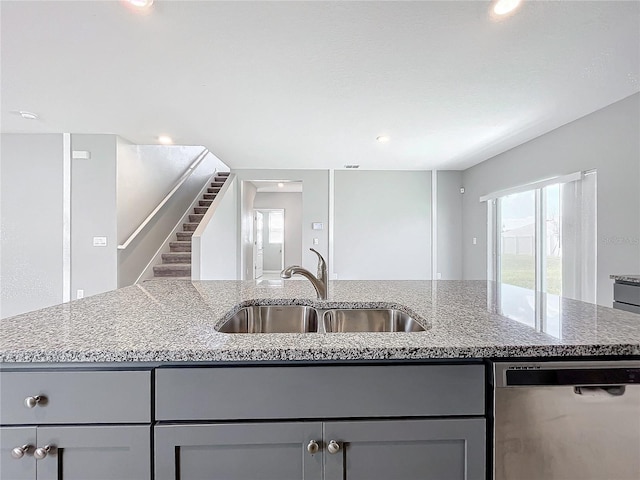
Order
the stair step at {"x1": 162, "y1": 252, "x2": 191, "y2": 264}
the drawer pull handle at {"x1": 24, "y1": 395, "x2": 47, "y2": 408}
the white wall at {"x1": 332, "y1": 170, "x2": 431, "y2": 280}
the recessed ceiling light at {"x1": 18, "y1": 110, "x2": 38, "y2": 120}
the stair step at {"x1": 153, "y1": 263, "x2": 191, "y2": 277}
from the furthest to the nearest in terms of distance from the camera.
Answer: the white wall at {"x1": 332, "y1": 170, "x2": 431, "y2": 280}
the stair step at {"x1": 162, "y1": 252, "x2": 191, "y2": 264}
the stair step at {"x1": 153, "y1": 263, "x2": 191, "y2": 277}
the recessed ceiling light at {"x1": 18, "y1": 110, "x2": 38, "y2": 120}
the drawer pull handle at {"x1": 24, "y1": 395, "x2": 47, "y2": 408}

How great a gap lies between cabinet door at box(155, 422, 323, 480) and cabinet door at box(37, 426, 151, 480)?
0.04m

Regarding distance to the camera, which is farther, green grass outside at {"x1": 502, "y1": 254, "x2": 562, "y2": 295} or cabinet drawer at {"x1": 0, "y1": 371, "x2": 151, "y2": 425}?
green grass outside at {"x1": 502, "y1": 254, "x2": 562, "y2": 295}

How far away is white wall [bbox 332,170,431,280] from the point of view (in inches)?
247

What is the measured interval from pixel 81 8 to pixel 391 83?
206 centimetres

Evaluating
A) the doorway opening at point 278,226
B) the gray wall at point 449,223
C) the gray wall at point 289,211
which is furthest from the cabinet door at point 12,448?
the gray wall at point 289,211

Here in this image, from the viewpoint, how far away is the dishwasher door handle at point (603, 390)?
0.81m

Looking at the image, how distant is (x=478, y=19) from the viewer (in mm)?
1886

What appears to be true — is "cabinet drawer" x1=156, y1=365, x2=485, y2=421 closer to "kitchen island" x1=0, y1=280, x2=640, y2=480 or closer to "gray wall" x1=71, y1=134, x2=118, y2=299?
"kitchen island" x1=0, y1=280, x2=640, y2=480

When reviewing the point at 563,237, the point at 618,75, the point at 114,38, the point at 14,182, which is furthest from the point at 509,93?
the point at 14,182

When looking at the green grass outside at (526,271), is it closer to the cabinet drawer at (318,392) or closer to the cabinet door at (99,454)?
the cabinet drawer at (318,392)

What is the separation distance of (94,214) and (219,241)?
1595 millimetres

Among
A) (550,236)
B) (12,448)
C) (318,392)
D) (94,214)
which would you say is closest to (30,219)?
(94,214)

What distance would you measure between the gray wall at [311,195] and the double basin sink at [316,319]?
15.1ft

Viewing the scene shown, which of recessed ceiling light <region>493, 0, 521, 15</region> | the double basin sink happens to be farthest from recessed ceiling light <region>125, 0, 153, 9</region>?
recessed ceiling light <region>493, 0, 521, 15</region>
